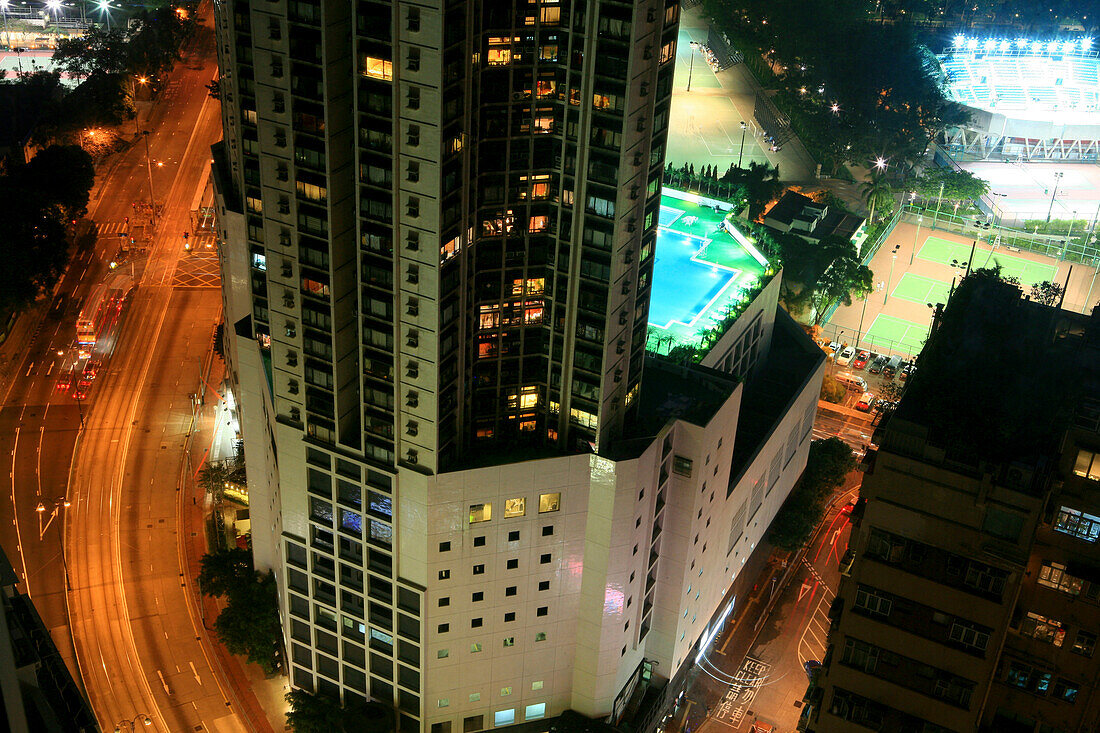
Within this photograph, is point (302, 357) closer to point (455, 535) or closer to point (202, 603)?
point (455, 535)

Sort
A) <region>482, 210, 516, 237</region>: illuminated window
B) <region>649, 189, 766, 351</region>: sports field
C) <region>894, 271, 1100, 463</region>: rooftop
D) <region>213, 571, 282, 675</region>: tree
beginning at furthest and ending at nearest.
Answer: <region>649, 189, 766, 351</region>: sports field
<region>213, 571, 282, 675</region>: tree
<region>482, 210, 516, 237</region>: illuminated window
<region>894, 271, 1100, 463</region>: rooftop

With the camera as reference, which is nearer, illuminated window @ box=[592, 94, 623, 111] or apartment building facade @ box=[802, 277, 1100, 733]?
apartment building facade @ box=[802, 277, 1100, 733]

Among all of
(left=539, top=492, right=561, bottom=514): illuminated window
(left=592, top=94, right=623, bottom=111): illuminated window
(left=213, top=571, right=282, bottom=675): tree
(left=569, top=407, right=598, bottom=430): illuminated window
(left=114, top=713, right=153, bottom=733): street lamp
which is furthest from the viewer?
(left=213, top=571, right=282, bottom=675): tree

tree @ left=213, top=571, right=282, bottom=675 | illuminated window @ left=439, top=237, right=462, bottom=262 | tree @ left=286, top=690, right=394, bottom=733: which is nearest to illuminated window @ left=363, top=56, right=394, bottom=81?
illuminated window @ left=439, top=237, right=462, bottom=262

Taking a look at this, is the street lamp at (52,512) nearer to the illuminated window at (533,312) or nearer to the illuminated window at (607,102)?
the illuminated window at (533,312)

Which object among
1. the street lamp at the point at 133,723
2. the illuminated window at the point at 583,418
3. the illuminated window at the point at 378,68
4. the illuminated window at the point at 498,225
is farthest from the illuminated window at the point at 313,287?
the street lamp at the point at 133,723

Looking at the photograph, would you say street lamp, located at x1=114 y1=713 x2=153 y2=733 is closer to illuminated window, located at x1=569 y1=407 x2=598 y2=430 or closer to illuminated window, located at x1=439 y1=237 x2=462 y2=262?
illuminated window, located at x1=569 y1=407 x2=598 y2=430

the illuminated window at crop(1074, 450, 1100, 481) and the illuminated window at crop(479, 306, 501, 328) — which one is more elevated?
the illuminated window at crop(1074, 450, 1100, 481)
